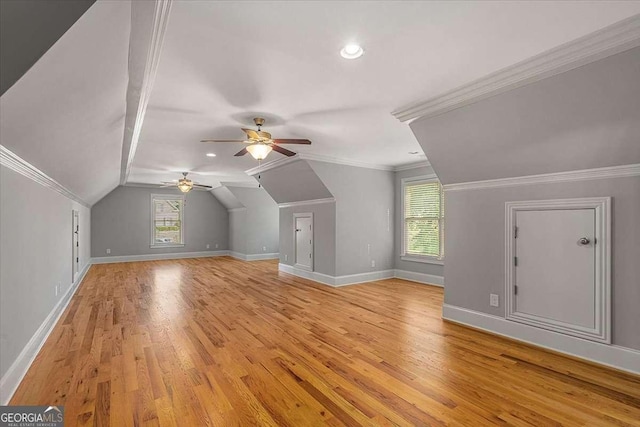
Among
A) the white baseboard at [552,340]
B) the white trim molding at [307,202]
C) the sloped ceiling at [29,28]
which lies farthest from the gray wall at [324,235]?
the sloped ceiling at [29,28]

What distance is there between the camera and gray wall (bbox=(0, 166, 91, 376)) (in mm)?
2411

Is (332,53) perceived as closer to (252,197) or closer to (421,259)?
(421,259)

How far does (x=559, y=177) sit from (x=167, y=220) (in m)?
11.2

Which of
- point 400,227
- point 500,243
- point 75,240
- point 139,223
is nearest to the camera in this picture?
point 500,243

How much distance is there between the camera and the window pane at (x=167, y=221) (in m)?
10.8

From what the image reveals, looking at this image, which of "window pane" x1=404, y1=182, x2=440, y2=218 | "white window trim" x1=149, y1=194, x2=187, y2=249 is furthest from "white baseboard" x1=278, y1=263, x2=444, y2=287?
"white window trim" x1=149, y1=194, x2=187, y2=249

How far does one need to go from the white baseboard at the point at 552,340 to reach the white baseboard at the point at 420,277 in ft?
6.91

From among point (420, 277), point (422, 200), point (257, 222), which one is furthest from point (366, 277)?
point (257, 222)

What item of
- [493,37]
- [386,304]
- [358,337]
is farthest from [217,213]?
[493,37]

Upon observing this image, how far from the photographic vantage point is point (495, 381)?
2.51 metres

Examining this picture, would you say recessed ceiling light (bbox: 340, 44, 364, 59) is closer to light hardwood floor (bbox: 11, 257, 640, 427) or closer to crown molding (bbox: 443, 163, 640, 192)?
crown molding (bbox: 443, 163, 640, 192)

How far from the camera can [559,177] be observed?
10.3 ft

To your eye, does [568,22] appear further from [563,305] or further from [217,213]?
[217,213]

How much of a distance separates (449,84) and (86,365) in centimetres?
430
